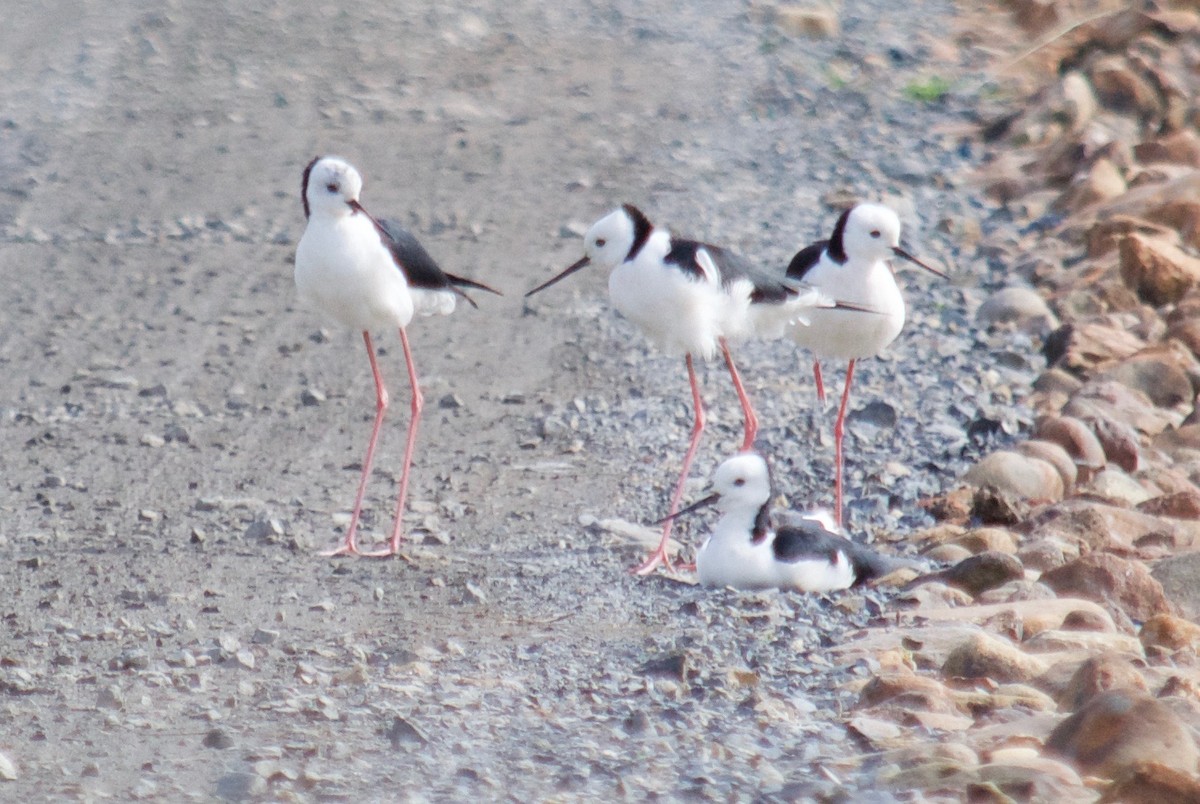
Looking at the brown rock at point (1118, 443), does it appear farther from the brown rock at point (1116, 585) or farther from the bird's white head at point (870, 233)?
the brown rock at point (1116, 585)

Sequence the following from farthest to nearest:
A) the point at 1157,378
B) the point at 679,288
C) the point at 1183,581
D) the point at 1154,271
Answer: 1. the point at 1154,271
2. the point at 1157,378
3. the point at 679,288
4. the point at 1183,581

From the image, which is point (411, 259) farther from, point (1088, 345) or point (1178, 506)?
point (1088, 345)

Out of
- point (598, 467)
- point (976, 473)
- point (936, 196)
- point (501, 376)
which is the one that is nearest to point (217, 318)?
point (501, 376)

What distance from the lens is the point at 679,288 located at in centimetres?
561

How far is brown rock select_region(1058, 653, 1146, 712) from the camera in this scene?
383cm

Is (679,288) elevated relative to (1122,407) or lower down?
elevated

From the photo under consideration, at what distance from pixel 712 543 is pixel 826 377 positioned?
2539 mm

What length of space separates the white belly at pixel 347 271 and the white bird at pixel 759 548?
1339 millimetres

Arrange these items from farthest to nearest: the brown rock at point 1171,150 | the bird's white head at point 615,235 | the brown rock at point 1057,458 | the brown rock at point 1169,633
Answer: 1. the brown rock at point 1171,150
2. the brown rock at point 1057,458
3. the bird's white head at point 615,235
4. the brown rock at point 1169,633

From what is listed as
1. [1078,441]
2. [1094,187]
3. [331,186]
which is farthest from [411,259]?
[1094,187]

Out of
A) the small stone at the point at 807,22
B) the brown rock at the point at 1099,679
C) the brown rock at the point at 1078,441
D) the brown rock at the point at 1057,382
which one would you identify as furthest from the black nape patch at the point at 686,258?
the small stone at the point at 807,22

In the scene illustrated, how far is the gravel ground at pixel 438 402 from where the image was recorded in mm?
3910

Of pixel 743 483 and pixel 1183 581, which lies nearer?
pixel 1183 581

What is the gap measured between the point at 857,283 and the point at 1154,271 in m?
2.78
